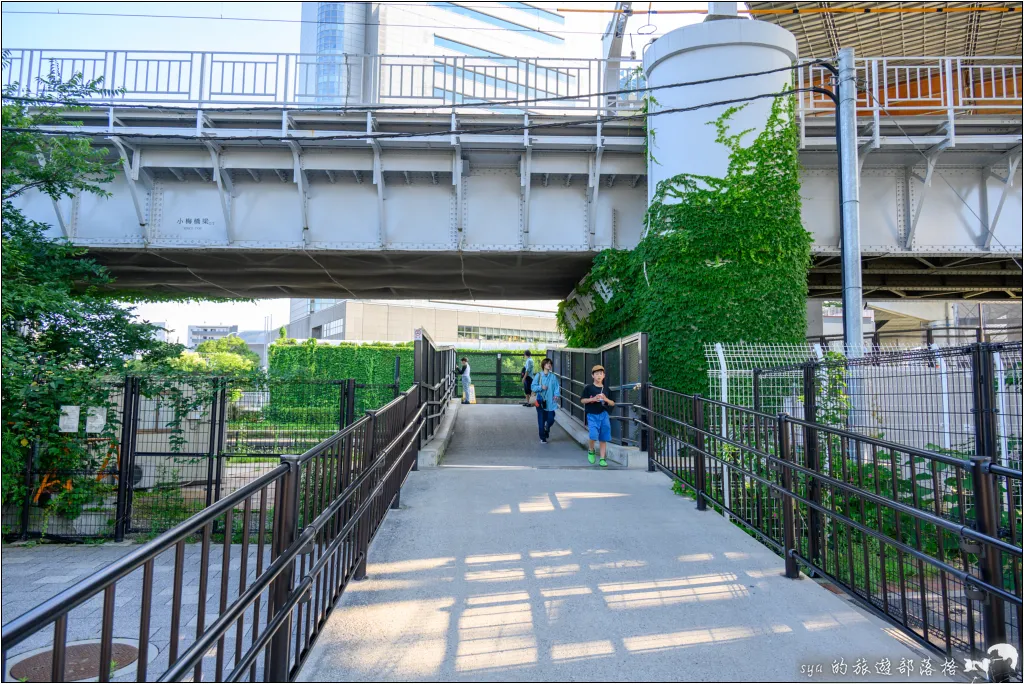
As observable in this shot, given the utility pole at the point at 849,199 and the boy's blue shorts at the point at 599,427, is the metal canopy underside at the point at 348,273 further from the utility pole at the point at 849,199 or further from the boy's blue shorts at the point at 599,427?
the boy's blue shorts at the point at 599,427

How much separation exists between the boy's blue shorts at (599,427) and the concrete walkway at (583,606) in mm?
3079

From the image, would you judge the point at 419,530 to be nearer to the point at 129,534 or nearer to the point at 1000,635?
the point at 1000,635

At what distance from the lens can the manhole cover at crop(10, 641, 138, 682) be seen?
4.81 m

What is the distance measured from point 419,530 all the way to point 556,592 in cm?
192

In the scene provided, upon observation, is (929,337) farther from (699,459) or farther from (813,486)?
(813,486)

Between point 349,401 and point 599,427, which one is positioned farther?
point 599,427

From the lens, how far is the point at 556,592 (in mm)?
4504

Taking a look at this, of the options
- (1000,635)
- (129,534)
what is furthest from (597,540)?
(129,534)

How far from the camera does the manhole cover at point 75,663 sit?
4.81 metres

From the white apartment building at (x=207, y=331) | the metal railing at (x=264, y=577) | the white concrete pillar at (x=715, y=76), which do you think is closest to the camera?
the metal railing at (x=264, y=577)

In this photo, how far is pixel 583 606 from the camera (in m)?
4.26

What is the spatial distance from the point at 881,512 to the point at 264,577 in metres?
3.43

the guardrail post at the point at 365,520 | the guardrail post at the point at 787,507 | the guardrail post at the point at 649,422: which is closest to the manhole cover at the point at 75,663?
the guardrail post at the point at 365,520

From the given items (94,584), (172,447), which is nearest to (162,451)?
(172,447)
